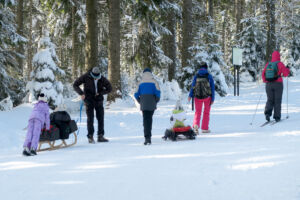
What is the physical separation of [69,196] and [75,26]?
17.7 m

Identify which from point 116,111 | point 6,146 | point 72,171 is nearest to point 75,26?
point 116,111

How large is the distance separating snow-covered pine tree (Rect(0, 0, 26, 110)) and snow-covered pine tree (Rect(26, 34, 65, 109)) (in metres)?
1.02

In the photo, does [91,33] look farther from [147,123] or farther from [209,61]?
[209,61]

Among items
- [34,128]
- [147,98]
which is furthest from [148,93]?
[34,128]

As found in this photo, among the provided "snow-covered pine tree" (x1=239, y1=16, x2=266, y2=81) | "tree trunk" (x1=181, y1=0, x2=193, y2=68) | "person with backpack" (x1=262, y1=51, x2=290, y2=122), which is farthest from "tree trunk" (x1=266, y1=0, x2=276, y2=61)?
"person with backpack" (x1=262, y1=51, x2=290, y2=122)

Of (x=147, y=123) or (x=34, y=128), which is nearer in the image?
(x=34, y=128)

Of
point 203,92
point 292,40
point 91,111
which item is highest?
point 292,40

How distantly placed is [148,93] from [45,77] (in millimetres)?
8722

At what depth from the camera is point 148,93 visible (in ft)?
24.9

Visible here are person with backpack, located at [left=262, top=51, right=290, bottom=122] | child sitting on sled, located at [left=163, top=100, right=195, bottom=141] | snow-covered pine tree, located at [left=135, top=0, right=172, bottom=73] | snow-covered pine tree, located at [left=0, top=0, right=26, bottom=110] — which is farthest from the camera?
snow-covered pine tree, located at [left=135, top=0, right=172, bottom=73]

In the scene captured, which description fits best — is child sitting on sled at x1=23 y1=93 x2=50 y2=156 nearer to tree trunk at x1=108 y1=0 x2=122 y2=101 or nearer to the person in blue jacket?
the person in blue jacket

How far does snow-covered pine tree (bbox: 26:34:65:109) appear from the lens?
14.8 metres

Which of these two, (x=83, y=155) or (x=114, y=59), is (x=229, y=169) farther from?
(x=114, y=59)

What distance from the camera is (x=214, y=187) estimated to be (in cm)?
393
